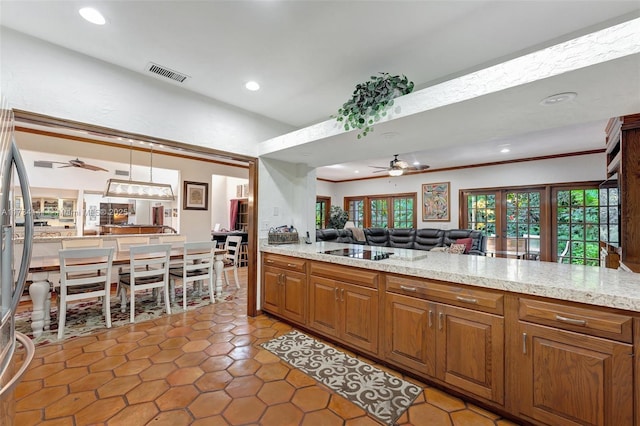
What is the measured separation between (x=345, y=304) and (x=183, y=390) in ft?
4.62

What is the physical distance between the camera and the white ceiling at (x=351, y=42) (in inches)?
69.2

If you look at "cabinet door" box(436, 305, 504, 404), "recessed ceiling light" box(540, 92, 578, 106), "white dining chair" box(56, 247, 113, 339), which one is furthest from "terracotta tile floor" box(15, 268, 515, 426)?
"recessed ceiling light" box(540, 92, 578, 106)

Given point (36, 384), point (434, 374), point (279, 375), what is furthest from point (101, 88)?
point (434, 374)

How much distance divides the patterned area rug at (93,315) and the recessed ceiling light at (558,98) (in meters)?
4.28

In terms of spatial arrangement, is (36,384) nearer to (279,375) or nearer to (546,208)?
(279,375)

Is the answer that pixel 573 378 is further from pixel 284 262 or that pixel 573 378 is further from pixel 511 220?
pixel 511 220

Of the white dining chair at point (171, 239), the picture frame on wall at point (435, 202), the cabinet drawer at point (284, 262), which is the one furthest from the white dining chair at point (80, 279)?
the picture frame on wall at point (435, 202)

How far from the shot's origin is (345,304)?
2516 millimetres

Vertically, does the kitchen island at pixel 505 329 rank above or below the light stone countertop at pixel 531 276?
below

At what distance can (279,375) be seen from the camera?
2.18m

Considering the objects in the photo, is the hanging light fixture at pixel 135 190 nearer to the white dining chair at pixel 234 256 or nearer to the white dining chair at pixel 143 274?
the white dining chair at pixel 234 256

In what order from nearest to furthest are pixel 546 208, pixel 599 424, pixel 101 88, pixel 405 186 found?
1. pixel 599 424
2. pixel 101 88
3. pixel 546 208
4. pixel 405 186

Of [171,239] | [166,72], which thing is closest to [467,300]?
[166,72]

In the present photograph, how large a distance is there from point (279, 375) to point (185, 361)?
882 mm
